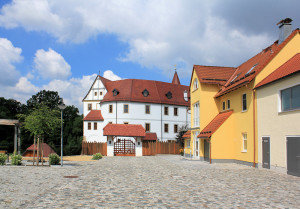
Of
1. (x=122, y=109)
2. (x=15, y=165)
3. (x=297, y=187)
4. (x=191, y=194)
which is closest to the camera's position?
(x=191, y=194)

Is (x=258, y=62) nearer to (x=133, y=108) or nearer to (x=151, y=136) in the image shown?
(x=151, y=136)

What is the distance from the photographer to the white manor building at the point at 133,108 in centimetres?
5359

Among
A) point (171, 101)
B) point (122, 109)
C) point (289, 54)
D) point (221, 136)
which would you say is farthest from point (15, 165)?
point (171, 101)

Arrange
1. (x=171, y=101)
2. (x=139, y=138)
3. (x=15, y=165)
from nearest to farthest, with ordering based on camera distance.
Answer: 1. (x=15, y=165)
2. (x=139, y=138)
3. (x=171, y=101)

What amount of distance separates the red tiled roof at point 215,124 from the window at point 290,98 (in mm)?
7723

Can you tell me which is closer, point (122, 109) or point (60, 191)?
point (60, 191)

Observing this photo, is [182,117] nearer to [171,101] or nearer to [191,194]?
[171,101]

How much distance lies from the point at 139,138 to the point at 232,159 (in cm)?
1709

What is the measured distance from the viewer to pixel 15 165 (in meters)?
21.2

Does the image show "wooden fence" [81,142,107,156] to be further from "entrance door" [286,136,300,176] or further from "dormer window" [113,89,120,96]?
"entrance door" [286,136,300,176]

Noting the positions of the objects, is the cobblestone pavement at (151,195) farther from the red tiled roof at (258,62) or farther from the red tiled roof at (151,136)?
the red tiled roof at (151,136)

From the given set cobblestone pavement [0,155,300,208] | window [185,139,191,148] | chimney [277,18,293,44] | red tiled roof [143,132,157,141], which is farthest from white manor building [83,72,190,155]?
cobblestone pavement [0,155,300,208]

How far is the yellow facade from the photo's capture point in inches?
786

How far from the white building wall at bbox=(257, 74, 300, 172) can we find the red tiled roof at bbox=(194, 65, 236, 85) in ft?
26.7
